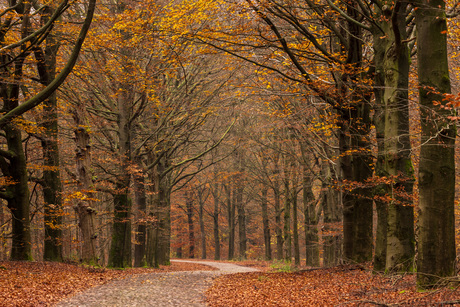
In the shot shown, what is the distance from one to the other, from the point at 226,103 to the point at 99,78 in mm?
6736

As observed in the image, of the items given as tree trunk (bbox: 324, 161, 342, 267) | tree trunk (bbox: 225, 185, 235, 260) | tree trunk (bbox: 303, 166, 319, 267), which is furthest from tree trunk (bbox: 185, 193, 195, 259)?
tree trunk (bbox: 324, 161, 342, 267)

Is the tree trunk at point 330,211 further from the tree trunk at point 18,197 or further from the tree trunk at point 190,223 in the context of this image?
the tree trunk at point 190,223

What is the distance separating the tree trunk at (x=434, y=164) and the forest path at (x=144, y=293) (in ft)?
15.9

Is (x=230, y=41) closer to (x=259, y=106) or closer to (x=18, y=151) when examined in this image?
(x=18, y=151)

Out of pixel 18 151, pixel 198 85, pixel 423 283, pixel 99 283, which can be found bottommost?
pixel 99 283

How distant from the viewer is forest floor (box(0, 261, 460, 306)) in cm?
677

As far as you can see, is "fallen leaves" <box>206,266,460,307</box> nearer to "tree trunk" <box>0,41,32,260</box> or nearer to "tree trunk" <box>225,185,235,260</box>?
"tree trunk" <box>0,41,32,260</box>

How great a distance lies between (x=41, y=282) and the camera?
9500 millimetres

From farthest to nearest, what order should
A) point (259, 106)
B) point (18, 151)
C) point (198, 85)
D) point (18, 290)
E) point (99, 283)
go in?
point (259, 106) → point (198, 85) → point (18, 151) → point (99, 283) → point (18, 290)

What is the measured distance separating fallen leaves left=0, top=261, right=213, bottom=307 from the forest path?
16.3 inches

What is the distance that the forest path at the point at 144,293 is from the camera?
8.22 metres

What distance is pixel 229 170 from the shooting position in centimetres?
3147

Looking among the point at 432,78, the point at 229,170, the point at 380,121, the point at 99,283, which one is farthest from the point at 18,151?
the point at 229,170

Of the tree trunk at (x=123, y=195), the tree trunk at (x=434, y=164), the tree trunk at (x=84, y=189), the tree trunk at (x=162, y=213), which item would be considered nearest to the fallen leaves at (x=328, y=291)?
the tree trunk at (x=434, y=164)
